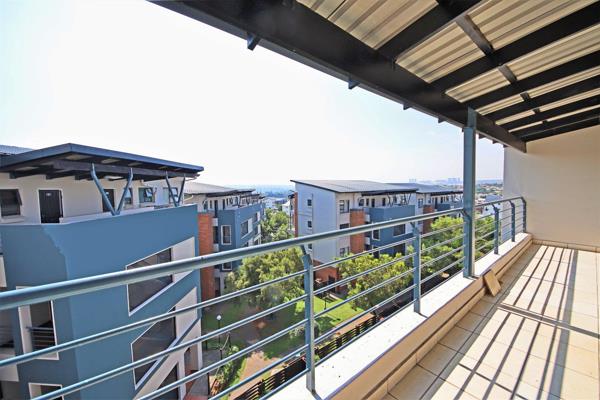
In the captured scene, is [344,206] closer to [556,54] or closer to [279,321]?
[279,321]

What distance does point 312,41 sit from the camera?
132cm

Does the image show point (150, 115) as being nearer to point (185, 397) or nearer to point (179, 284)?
point (179, 284)

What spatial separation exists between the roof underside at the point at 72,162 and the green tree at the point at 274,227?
48.0 ft

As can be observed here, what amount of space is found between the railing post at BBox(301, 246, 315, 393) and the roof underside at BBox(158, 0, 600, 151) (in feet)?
3.66

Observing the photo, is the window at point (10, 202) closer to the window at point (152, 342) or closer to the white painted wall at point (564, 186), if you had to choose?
the window at point (152, 342)

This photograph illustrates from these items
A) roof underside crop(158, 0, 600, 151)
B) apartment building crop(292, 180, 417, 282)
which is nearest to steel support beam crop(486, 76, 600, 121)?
roof underside crop(158, 0, 600, 151)

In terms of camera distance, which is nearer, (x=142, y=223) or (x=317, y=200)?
(x=142, y=223)

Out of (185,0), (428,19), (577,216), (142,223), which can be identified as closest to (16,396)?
(142,223)

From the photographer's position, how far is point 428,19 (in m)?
1.39

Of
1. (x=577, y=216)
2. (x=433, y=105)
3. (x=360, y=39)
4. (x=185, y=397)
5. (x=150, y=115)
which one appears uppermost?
Answer: (x=150, y=115)

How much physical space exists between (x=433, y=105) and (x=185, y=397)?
27.7 feet

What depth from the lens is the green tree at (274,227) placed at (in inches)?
799

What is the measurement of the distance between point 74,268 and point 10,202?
257cm

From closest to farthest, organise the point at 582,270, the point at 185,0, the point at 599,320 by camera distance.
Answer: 1. the point at 185,0
2. the point at 599,320
3. the point at 582,270
